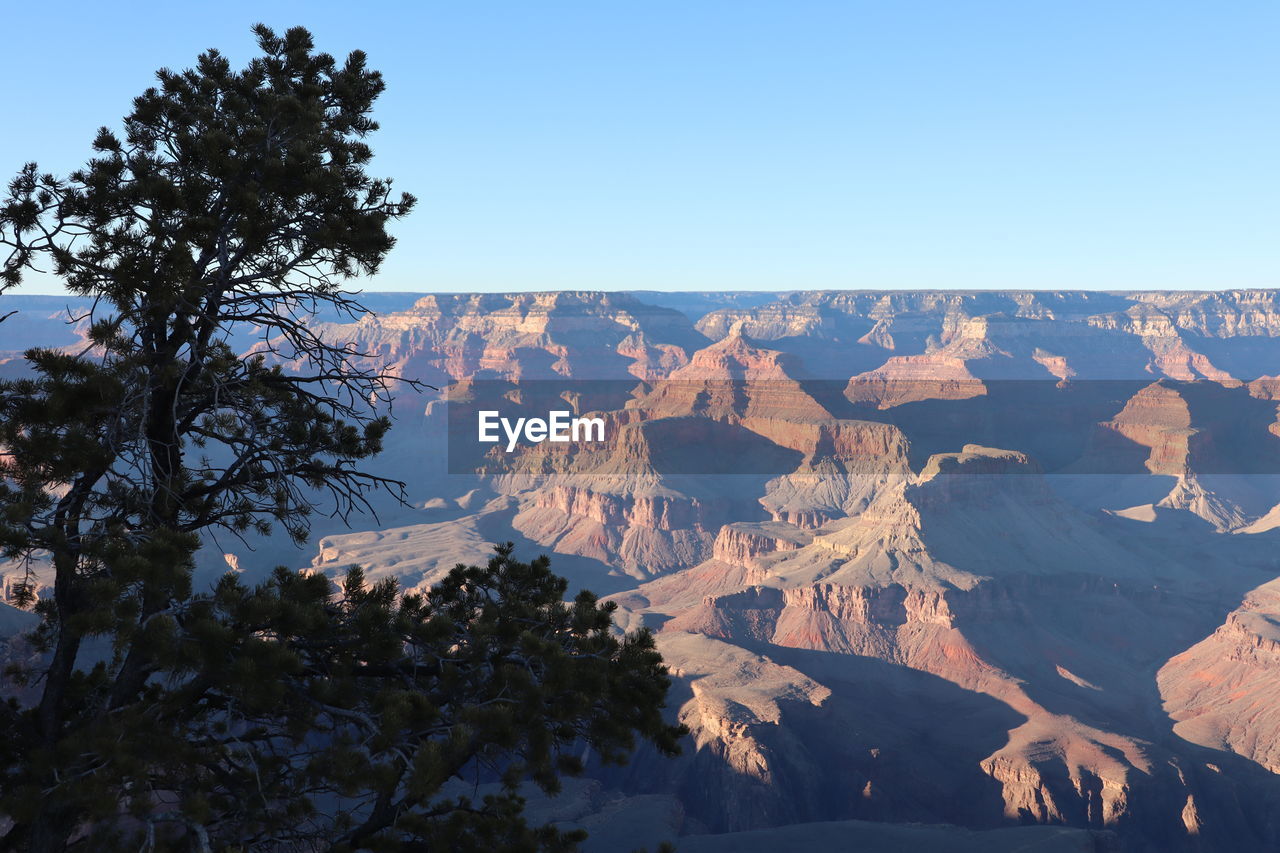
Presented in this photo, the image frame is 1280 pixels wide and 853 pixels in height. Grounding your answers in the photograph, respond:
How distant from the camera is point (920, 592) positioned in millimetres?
102062

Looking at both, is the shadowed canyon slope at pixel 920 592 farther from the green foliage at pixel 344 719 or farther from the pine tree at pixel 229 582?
the green foliage at pixel 344 719

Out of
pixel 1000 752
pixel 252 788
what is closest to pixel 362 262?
pixel 252 788

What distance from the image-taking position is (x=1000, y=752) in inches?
2876

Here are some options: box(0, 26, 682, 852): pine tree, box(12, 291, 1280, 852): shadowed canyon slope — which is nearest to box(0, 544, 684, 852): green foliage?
box(0, 26, 682, 852): pine tree

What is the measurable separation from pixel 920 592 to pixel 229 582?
97565 mm

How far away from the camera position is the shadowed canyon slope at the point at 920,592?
2707 inches

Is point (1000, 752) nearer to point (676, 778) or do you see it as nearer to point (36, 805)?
point (676, 778)

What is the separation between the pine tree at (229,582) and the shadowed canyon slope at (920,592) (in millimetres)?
2417

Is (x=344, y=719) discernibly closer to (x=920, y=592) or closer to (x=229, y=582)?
(x=229, y=582)

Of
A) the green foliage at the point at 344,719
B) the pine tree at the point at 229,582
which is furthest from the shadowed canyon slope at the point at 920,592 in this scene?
the green foliage at the point at 344,719

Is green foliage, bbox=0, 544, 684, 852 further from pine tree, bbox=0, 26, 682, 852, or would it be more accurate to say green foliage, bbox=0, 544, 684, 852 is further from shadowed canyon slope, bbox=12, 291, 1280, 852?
shadowed canyon slope, bbox=12, 291, 1280, 852

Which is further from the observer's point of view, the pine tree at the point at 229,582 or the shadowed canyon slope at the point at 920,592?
the shadowed canyon slope at the point at 920,592

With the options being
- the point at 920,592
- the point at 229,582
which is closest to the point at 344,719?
the point at 229,582

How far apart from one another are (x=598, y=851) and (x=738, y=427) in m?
123
